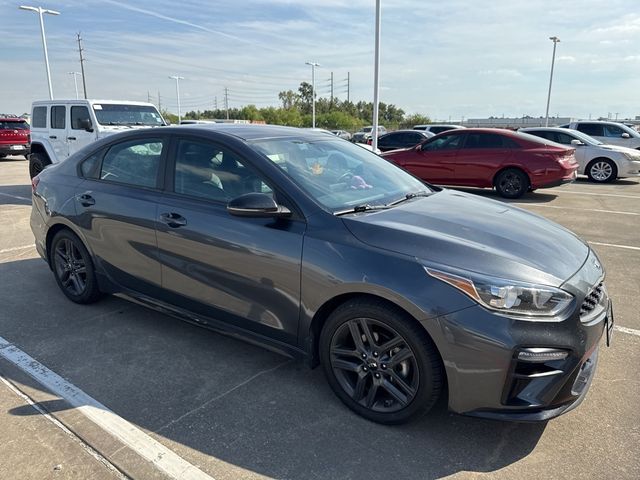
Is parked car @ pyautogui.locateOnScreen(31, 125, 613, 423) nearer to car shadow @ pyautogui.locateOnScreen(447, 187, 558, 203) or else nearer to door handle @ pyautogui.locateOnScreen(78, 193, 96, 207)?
door handle @ pyautogui.locateOnScreen(78, 193, 96, 207)

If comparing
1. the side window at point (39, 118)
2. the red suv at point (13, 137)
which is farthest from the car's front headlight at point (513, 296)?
the red suv at point (13, 137)

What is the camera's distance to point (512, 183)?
1095 cm

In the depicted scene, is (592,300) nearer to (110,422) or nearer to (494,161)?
(110,422)

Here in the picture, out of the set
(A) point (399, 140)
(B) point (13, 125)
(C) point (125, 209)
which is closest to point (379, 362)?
(C) point (125, 209)

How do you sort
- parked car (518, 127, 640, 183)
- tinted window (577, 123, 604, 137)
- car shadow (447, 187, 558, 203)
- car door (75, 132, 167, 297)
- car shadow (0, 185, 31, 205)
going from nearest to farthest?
1. car door (75, 132, 167, 297)
2. car shadow (0, 185, 31, 205)
3. car shadow (447, 187, 558, 203)
4. parked car (518, 127, 640, 183)
5. tinted window (577, 123, 604, 137)

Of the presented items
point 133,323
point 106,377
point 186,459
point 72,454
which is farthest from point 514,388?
point 133,323

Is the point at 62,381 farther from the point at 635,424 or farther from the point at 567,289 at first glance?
the point at 635,424

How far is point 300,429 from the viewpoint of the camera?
8.95 ft

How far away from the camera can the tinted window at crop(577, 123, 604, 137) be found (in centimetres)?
1633

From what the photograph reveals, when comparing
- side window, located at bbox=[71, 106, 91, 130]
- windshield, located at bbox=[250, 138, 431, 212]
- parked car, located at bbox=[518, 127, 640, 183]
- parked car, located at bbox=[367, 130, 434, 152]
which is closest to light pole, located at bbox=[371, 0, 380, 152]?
parked car, located at bbox=[367, 130, 434, 152]

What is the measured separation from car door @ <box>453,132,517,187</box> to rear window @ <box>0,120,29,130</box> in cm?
1750

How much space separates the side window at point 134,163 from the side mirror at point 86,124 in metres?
7.03

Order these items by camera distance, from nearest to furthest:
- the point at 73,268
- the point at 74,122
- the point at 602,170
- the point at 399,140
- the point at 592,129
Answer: the point at 73,268 → the point at 74,122 → the point at 602,170 → the point at 592,129 → the point at 399,140

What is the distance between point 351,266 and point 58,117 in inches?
419
